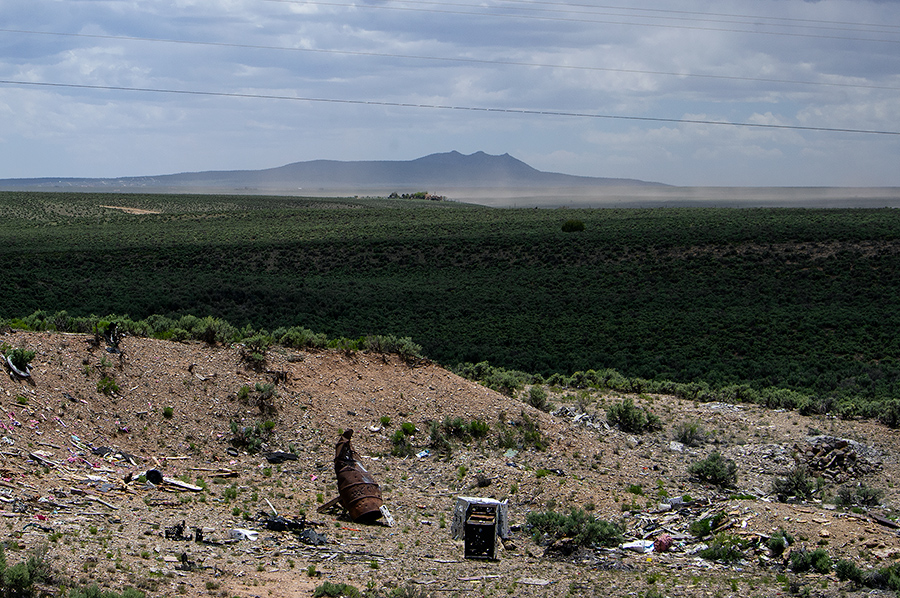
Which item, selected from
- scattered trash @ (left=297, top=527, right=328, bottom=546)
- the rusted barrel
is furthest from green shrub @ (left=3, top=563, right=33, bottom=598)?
the rusted barrel

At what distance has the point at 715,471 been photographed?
16.1 m

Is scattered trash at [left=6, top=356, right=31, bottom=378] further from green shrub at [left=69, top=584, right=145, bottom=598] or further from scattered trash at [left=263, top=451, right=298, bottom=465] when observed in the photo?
green shrub at [left=69, top=584, right=145, bottom=598]

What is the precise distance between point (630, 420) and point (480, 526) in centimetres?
952

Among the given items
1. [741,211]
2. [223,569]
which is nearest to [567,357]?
[223,569]

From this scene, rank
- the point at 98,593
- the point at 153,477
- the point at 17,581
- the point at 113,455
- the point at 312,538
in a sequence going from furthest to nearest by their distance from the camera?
the point at 113,455
the point at 153,477
the point at 312,538
the point at 98,593
the point at 17,581

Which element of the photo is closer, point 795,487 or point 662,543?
point 662,543

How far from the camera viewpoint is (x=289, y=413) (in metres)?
16.3

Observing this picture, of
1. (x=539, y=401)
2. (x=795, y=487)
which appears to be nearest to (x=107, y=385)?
(x=539, y=401)

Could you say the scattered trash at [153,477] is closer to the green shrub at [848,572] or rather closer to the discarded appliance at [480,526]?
the discarded appliance at [480,526]

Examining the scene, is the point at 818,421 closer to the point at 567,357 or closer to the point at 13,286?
the point at 567,357

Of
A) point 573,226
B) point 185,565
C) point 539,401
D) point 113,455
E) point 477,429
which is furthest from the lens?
point 573,226

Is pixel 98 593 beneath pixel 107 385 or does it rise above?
beneath

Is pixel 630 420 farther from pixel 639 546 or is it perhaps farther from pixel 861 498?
pixel 639 546

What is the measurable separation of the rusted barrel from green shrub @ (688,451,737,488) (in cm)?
718
